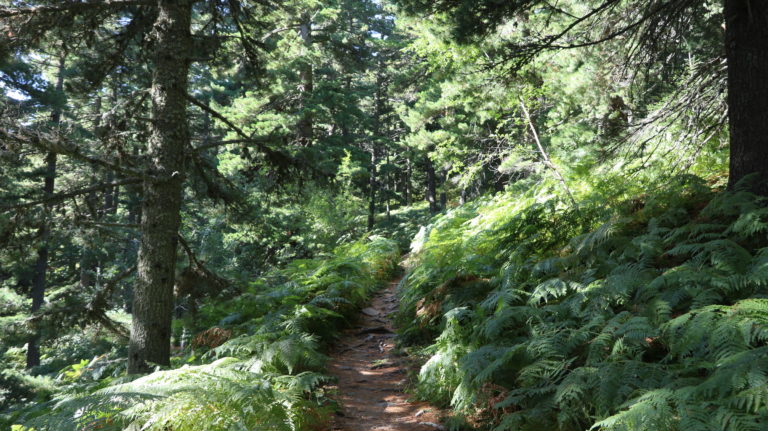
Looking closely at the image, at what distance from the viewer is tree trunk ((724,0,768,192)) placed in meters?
4.19

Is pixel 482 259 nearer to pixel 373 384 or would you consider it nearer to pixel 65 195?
pixel 373 384

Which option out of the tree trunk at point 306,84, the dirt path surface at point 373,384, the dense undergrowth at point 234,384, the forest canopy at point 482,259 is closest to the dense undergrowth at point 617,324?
the forest canopy at point 482,259

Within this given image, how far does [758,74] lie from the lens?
4215 millimetres

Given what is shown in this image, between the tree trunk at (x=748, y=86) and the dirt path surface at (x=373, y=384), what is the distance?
12.8ft

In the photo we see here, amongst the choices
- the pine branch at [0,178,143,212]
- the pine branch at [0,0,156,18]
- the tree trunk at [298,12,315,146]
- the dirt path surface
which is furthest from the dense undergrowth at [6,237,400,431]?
the tree trunk at [298,12,315,146]

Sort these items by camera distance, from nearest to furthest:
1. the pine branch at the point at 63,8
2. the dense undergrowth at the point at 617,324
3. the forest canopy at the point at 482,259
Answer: the dense undergrowth at the point at 617,324 < the forest canopy at the point at 482,259 < the pine branch at the point at 63,8

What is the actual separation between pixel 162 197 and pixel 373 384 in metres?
3.15

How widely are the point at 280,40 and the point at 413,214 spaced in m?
14.8

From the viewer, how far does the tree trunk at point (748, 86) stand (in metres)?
4.19

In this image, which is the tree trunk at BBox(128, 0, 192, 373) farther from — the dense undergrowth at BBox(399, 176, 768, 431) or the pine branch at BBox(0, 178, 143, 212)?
the dense undergrowth at BBox(399, 176, 768, 431)

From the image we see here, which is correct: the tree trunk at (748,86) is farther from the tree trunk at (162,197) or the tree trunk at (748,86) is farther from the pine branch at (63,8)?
the pine branch at (63,8)

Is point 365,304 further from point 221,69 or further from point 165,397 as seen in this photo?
point 165,397

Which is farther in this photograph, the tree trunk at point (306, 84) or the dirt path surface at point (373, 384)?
the tree trunk at point (306, 84)

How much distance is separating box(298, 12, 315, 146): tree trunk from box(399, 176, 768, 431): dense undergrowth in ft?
36.1
